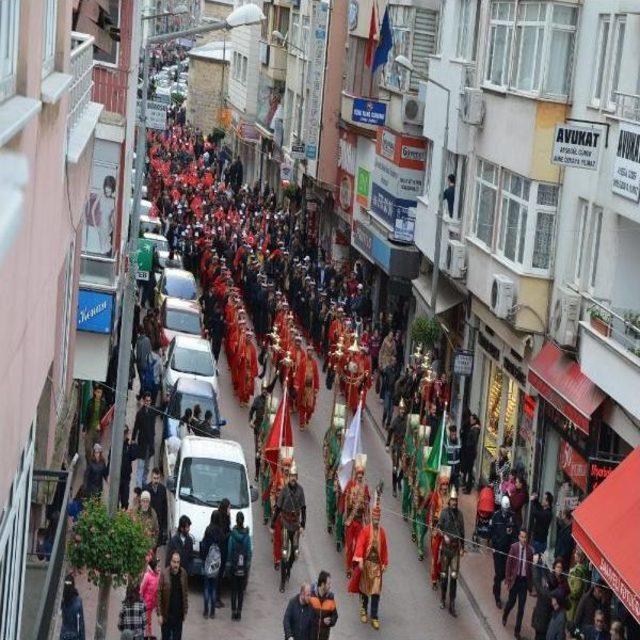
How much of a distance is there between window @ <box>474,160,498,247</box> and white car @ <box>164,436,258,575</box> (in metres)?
6.95

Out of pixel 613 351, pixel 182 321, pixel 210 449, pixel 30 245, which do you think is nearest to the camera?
pixel 30 245

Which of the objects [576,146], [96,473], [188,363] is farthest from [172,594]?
[188,363]

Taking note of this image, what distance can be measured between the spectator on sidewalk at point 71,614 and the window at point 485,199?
13.6 m

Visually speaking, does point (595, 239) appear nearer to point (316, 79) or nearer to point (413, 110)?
point (413, 110)

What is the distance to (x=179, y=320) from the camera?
3750 centimetres

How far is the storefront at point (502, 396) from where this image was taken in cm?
2798

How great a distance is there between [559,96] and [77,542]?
11294mm

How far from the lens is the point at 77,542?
18.6 metres

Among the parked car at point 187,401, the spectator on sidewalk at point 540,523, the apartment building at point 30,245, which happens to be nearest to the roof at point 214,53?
the parked car at point 187,401

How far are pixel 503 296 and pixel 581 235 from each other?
2.14 meters

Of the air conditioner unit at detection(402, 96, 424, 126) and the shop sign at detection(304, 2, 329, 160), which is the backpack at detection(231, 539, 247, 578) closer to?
the air conditioner unit at detection(402, 96, 424, 126)

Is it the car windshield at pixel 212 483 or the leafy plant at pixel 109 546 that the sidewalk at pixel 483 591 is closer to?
the car windshield at pixel 212 483

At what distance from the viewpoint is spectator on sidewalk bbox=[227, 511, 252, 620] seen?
21.0m

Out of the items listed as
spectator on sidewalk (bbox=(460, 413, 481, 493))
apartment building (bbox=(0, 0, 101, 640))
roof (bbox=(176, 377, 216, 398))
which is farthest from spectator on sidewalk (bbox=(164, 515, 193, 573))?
roof (bbox=(176, 377, 216, 398))
